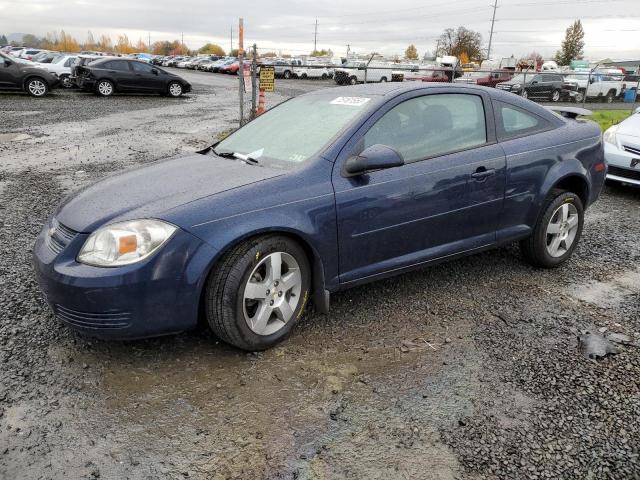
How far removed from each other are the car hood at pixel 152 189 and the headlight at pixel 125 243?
0.24 feet

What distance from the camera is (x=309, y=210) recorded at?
10.4 feet

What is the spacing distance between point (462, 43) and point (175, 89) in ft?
242

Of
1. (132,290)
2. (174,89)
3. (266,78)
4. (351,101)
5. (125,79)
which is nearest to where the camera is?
(132,290)

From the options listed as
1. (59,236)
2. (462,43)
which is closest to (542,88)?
(59,236)

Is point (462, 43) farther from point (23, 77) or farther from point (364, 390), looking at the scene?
point (364, 390)

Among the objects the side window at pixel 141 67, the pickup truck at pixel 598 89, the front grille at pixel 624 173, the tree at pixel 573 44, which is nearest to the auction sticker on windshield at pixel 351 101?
the front grille at pixel 624 173

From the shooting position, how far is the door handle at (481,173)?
3838 millimetres

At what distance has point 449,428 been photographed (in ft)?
8.48

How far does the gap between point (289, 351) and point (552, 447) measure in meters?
1.50

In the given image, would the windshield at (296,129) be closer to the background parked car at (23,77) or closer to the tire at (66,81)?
the background parked car at (23,77)

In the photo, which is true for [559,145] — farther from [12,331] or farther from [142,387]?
[12,331]

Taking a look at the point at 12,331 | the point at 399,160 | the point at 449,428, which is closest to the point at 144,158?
the point at 12,331

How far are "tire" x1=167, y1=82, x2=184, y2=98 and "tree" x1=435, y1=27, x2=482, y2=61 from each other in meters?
71.2

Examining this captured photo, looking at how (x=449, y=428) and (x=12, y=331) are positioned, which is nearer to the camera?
(x=449, y=428)
